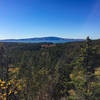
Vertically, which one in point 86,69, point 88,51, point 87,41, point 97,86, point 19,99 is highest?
point 87,41

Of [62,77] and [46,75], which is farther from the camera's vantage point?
[62,77]

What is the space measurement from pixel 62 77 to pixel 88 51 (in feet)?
23.6

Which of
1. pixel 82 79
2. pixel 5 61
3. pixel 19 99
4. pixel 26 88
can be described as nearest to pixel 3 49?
pixel 5 61

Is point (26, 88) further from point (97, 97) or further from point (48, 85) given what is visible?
point (97, 97)

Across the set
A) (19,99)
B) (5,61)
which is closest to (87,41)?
(5,61)

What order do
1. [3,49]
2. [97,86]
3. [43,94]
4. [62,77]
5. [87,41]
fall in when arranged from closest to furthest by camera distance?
1. [43,94]
2. [97,86]
3. [87,41]
4. [3,49]
5. [62,77]

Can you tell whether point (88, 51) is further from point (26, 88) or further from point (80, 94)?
point (26, 88)

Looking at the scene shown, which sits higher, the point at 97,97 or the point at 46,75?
the point at 46,75

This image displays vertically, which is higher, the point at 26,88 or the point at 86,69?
the point at 86,69

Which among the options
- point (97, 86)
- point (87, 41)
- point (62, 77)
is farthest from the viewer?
point (62, 77)

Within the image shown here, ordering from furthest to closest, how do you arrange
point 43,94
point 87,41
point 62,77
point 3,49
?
point 62,77 → point 3,49 → point 87,41 → point 43,94

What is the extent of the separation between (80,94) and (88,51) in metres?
3.92

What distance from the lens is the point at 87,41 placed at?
9.98m

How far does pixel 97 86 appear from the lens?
919cm
